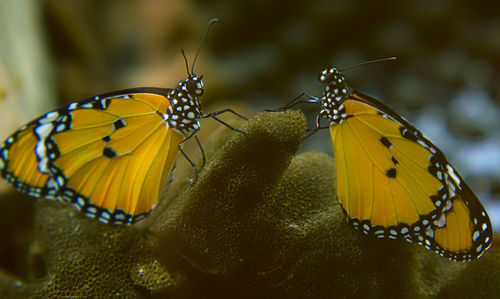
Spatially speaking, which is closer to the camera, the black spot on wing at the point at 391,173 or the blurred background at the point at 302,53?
the black spot on wing at the point at 391,173

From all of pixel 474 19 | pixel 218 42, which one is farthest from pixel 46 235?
pixel 474 19

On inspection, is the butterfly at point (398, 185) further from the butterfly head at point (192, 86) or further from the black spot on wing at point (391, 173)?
the butterfly head at point (192, 86)

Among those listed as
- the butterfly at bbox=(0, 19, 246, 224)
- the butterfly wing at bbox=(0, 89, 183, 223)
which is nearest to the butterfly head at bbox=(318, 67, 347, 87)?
the butterfly at bbox=(0, 19, 246, 224)

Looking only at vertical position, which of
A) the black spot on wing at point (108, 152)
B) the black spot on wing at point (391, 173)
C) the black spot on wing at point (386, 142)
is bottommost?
the black spot on wing at point (391, 173)

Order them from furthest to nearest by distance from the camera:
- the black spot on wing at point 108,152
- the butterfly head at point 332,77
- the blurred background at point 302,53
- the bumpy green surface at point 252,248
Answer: the blurred background at point 302,53 < the black spot on wing at point 108,152 < the butterfly head at point 332,77 < the bumpy green surface at point 252,248

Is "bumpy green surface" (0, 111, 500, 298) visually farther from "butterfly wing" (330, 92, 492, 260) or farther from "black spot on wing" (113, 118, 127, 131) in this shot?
"black spot on wing" (113, 118, 127, 131)

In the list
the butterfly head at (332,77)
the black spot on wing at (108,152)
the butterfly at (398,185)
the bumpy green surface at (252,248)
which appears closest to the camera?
the bumpy green surface at (252,248)

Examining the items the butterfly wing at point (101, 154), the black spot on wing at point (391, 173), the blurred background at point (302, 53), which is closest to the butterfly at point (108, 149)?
the butterfly wing at point (101, 154)
